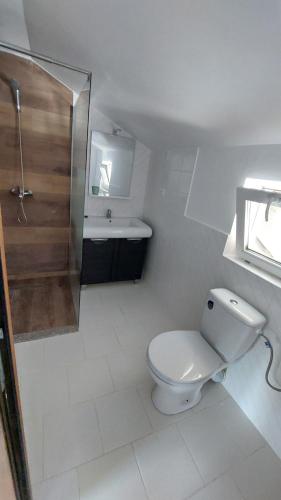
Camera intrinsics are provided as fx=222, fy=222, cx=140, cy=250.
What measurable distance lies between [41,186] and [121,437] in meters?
2.25

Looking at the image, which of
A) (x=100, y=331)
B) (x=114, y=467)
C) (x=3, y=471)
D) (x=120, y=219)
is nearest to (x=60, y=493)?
(x=114, y=467)

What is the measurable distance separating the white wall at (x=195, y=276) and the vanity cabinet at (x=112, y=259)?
0.60 ft

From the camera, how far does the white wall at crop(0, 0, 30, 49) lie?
1224 mm

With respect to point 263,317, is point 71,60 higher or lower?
higher

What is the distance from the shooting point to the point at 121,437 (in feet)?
4.22

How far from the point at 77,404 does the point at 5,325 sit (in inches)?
47.9

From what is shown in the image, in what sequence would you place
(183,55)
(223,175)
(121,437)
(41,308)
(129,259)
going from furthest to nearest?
(129,259)
(41,308)
(223,175)
(121,437)
(183,55)

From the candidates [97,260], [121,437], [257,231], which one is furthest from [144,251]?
[121,437]

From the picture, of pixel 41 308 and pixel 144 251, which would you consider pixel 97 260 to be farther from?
pixel 41 308

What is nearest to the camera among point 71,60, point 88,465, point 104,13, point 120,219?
point 104,13

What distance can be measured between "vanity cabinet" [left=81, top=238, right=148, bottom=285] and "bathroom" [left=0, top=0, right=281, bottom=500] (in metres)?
0.02

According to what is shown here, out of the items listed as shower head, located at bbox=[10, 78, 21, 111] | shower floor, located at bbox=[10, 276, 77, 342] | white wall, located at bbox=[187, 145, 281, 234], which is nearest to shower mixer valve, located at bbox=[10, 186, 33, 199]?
shower head, located at bbox=[10, 78, 21, 111]

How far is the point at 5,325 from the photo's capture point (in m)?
0.51

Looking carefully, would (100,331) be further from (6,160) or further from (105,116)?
(105,116)
